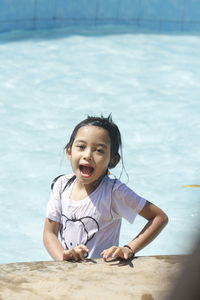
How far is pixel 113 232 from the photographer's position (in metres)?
2.47

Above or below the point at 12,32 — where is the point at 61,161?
below

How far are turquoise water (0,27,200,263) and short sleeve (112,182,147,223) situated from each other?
1435mm

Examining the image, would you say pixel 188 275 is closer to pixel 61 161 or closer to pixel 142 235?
pixel 142 235

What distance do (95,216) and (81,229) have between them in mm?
73

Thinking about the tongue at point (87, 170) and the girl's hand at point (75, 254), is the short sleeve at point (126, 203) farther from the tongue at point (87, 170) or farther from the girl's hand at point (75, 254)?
the girl's hand at point (75, 254)

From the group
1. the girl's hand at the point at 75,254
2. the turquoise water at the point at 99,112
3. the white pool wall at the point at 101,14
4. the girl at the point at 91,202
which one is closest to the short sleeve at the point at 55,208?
the girl at the point at 91,202

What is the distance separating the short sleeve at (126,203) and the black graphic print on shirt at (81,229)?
98 millimetres

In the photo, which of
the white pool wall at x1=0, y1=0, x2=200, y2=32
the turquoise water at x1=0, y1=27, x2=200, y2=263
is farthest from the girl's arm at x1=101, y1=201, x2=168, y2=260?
the white pool wall at x1=0, y1=0, x2=200, y2=32

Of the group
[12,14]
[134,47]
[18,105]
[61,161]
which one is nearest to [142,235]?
[61,161]

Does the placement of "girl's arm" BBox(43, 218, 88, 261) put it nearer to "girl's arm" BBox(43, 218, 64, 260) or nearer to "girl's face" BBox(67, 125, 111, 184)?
"girl's arm" BBox(43, 218, 64, 260)

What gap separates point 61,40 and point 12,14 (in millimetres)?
777

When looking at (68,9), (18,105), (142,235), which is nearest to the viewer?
(142,235)

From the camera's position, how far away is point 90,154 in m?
2.43

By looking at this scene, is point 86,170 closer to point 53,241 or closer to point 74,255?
point 53,241
